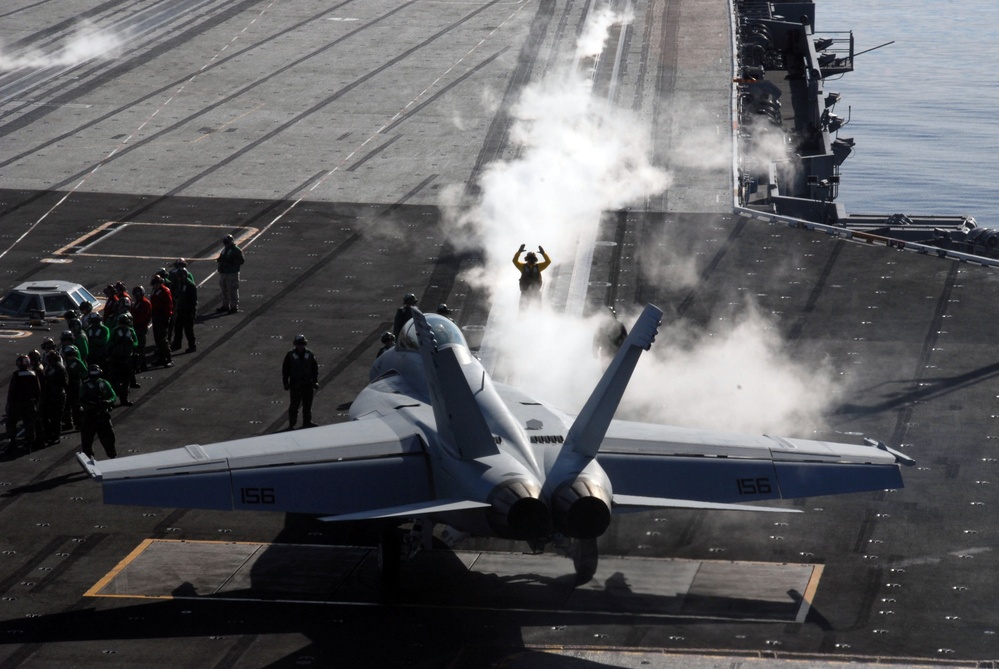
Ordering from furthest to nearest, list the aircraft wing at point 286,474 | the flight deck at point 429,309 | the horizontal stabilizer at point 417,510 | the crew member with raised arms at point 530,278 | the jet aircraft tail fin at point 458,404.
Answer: the crew member with raised arms at point 530,278 < the flight deck at point 429,309 < the jet aircraft tail fin at point 458,404 < the aircraft wing at point 286,474 < the horizontal stabilizer at point 417,510

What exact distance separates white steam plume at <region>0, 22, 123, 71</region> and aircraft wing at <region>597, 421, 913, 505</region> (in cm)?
4787

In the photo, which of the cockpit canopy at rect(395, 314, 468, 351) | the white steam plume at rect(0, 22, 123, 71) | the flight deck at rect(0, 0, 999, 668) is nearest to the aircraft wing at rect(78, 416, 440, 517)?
the flight deck at rect(0, 0, 999, 668)

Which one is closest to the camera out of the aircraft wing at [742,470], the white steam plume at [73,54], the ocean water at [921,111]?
the aircraft wing at [742,470]

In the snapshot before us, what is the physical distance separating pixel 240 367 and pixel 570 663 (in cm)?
1479

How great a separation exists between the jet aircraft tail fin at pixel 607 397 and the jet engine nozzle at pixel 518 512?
934 mm

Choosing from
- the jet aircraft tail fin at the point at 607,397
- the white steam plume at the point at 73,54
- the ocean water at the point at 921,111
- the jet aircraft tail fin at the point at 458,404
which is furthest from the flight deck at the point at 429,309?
the ocean water at the point at 921,111

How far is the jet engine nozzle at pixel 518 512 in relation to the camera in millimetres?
17656

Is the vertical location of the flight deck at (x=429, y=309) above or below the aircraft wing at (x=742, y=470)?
below

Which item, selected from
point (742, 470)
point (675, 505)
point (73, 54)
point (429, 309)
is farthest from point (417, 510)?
point (73, 54)

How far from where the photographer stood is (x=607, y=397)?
18062 mm

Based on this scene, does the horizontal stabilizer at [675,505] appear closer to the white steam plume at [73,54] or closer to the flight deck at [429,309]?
the flight deck at [429,309]

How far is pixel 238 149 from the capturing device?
49438mm

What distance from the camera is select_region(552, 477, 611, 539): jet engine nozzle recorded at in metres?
17.5

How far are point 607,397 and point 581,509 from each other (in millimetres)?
1535
